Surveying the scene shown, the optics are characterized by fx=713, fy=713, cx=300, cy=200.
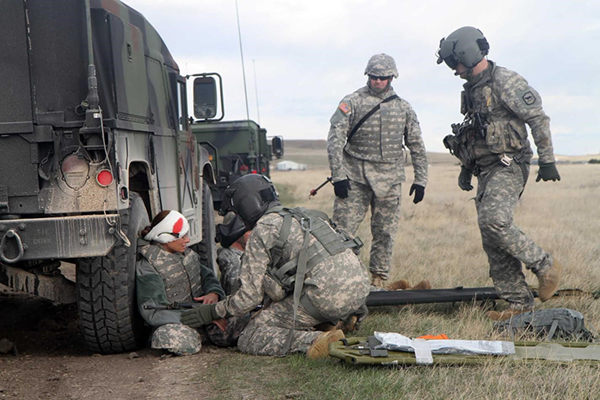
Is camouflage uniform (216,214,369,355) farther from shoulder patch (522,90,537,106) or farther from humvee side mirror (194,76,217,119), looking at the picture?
humvee side mirror (194,76,217,119)

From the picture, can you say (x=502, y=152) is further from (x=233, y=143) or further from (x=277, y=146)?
(x=277, y=146)

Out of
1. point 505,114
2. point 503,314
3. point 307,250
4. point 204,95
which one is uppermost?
point 204,95

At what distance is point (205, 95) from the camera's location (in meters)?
7.15

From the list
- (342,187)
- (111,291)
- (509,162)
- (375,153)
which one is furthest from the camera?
(375,153)

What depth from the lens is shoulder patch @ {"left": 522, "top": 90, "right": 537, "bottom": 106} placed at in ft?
17.7

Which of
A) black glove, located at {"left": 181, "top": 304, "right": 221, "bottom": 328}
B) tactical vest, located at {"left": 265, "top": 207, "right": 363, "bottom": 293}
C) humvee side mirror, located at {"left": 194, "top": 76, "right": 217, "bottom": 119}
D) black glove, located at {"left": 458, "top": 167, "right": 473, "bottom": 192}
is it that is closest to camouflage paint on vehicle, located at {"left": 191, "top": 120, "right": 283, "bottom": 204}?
humvee side mirror, located at {"left": 194, "top": 76, "right": 217, "bottom": 119}

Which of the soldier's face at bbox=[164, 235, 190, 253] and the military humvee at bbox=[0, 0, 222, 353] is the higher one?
the military humvee at bbox=[0, 0, 222, 353]

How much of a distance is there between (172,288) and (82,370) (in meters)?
0.87

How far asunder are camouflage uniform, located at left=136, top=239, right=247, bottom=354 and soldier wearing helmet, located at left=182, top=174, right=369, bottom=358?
4.9 inches

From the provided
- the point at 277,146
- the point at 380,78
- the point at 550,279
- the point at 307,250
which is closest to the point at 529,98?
the point at 550,279

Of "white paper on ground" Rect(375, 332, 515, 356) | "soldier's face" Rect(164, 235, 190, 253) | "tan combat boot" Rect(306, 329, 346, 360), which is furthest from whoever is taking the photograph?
"soldier's face" Rect(164, 235, 190, 253)

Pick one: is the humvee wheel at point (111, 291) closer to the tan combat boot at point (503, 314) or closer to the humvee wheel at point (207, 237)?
the humvee wheel at point (207, 237)

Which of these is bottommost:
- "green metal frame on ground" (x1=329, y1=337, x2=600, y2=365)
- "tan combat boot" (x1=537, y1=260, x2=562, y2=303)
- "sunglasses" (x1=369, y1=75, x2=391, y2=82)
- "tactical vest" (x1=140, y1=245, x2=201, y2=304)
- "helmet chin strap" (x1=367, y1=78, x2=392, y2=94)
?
"green metal frame on ground" (x1=329, y1=337, x2=600, y2=365)

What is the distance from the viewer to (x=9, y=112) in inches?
166
